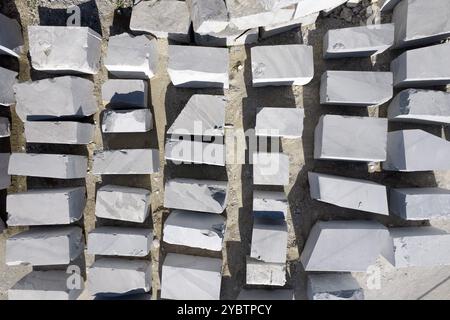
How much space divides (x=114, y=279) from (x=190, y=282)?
943 millimetres

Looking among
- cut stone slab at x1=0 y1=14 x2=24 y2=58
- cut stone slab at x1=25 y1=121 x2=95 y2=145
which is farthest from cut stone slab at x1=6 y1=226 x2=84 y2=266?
cut stone slab at x1=0 y1=14 x2=24 y2=58

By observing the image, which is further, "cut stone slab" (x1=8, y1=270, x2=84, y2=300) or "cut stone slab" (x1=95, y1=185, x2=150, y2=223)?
"cut stone slab" (x1=8, y1=270, x2=84, y2=300)

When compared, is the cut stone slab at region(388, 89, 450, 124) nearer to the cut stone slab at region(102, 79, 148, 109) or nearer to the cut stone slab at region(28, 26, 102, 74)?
the cut stone slab at region(102, 79, 148, 109)

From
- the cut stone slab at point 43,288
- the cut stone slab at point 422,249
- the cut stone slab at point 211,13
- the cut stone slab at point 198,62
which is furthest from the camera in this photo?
the cut stone slab at point 43,288

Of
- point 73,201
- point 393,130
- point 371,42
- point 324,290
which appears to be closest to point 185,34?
point 371,42

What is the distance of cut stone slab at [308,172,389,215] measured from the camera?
12.3ft

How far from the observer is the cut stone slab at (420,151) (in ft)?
12.2

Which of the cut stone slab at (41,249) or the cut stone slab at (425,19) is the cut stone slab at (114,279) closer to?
the cut stone slab at (41,249)

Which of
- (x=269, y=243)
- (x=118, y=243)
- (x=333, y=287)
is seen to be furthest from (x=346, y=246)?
(x=118, y=243)

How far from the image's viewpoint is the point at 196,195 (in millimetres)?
3809

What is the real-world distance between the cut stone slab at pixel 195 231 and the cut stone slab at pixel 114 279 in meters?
0.60

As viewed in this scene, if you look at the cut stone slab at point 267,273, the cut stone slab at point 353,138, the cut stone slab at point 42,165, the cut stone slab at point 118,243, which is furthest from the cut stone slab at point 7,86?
the cut stone slab at point 353,138

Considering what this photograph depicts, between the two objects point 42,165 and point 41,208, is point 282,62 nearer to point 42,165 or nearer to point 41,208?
point 42,165

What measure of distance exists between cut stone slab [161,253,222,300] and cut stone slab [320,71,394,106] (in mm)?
2546
